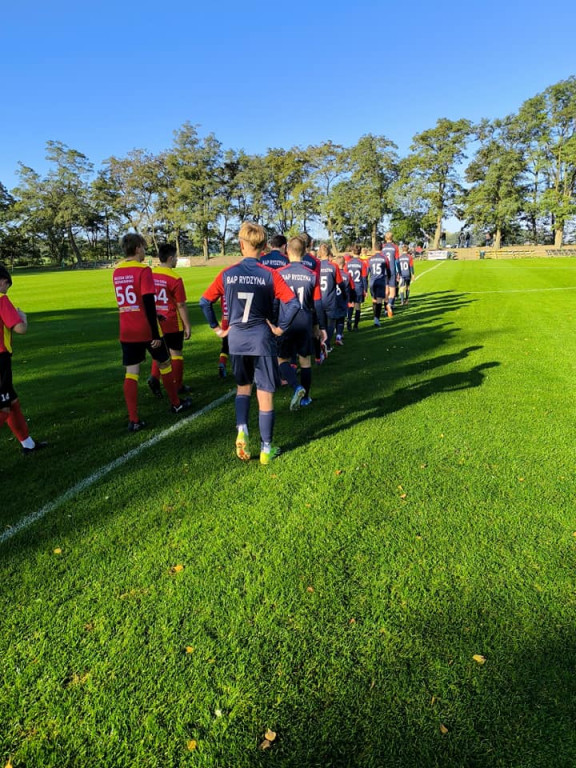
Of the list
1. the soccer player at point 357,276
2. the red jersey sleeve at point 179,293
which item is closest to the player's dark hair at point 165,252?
the red jersey sleeve at point 179,293

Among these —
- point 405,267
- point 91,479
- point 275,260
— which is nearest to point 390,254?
point 405,267

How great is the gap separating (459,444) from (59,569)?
A: 387cm

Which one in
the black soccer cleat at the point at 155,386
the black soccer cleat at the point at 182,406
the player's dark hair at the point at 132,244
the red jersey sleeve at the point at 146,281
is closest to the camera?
the red jersey sleeve at the point at 146,281

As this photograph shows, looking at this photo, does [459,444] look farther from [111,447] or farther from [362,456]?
[111,447]

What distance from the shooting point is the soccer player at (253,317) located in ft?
13.1

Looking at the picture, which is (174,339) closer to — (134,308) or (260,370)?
(134,308)

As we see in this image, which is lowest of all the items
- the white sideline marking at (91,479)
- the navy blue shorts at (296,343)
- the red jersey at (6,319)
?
the white sideline marking at (91,479)

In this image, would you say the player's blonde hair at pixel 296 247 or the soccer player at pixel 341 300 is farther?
the soccer player at pixel 341 300

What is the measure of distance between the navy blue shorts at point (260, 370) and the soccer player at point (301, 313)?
1.53 meters

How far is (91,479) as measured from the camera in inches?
162

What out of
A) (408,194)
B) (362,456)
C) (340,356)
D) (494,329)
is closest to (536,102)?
(408,194)

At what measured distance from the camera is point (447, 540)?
3.12 m

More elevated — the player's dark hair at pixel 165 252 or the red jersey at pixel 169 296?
the player's dark hair at pixel 165 252

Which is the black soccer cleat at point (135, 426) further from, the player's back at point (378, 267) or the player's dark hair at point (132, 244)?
the player's back at point (378, 267)
